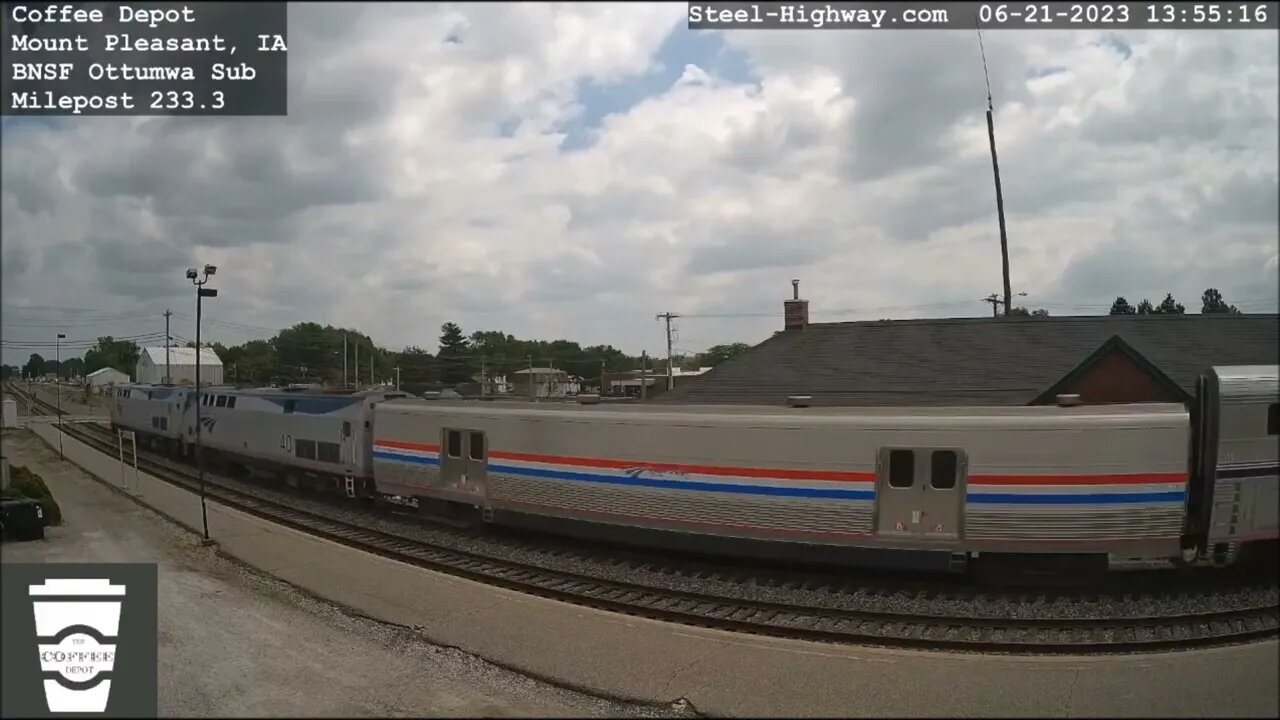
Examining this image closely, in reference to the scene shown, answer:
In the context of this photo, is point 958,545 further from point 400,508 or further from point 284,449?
point 284,449

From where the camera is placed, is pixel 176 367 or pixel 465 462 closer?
pixel 465 462

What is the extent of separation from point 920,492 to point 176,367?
40356mm

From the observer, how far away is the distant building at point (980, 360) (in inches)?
597

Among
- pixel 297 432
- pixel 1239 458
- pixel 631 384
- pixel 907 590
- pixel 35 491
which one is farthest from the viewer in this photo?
pixel 631 384

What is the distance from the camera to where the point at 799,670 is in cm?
837

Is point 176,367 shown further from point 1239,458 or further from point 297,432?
point 1239,458

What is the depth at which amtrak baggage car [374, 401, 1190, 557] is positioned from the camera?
10.0 meters

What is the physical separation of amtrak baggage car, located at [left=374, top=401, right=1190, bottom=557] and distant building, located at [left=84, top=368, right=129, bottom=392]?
3024cm

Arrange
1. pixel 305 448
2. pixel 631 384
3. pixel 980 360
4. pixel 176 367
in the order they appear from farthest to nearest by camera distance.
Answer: pixel 631 384 → pixel 176 367 → pixel 305 448 → pixel 980 360

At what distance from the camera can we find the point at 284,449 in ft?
74.4

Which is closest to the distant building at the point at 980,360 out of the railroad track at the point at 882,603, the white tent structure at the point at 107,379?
the railroad track at the point at 882,603

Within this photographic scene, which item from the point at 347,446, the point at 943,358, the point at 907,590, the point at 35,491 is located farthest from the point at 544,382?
the point at 907,590

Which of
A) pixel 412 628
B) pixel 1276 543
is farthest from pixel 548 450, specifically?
pixel 1276 543

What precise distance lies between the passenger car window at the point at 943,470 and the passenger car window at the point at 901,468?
27 centimetres
